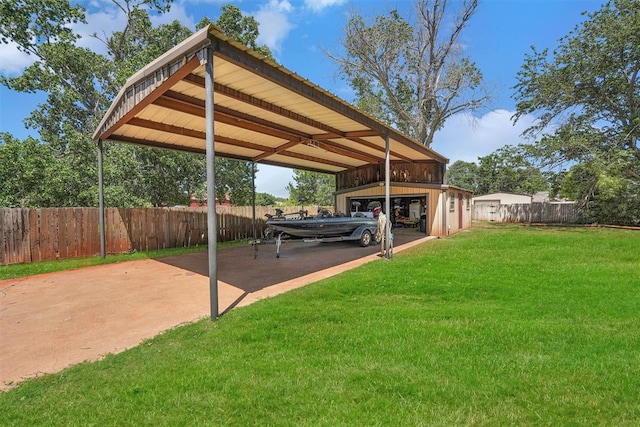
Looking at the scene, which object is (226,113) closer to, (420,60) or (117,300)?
(117,300)

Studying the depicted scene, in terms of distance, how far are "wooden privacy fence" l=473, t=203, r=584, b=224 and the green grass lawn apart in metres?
20.9

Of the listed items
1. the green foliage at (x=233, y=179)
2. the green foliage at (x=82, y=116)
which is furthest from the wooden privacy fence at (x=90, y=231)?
the green foliage at (x=233, y=179)

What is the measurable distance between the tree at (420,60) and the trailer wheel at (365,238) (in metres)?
14.3

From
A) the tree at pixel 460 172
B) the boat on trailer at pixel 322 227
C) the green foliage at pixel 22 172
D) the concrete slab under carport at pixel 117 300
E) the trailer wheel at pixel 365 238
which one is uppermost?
the tree at pixel 460 172

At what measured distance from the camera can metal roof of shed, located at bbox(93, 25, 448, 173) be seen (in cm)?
449

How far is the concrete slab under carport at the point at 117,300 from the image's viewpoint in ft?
10.6

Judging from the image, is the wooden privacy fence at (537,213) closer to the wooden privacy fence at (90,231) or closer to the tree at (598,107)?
the tree at (598,107)

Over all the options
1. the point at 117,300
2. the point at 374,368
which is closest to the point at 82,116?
the point at 117,300

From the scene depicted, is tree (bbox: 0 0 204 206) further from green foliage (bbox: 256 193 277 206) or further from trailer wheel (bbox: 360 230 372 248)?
green foliage (bbox: 256 193 277 206)

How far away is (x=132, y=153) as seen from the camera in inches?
527

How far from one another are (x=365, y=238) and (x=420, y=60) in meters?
16.2

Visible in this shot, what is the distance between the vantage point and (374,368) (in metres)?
2.64

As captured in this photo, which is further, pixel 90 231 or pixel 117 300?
pixel 90 231

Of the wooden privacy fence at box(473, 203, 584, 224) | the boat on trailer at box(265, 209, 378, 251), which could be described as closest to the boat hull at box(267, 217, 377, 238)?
the boat on trailer at box(265, 209, 378, 251)
